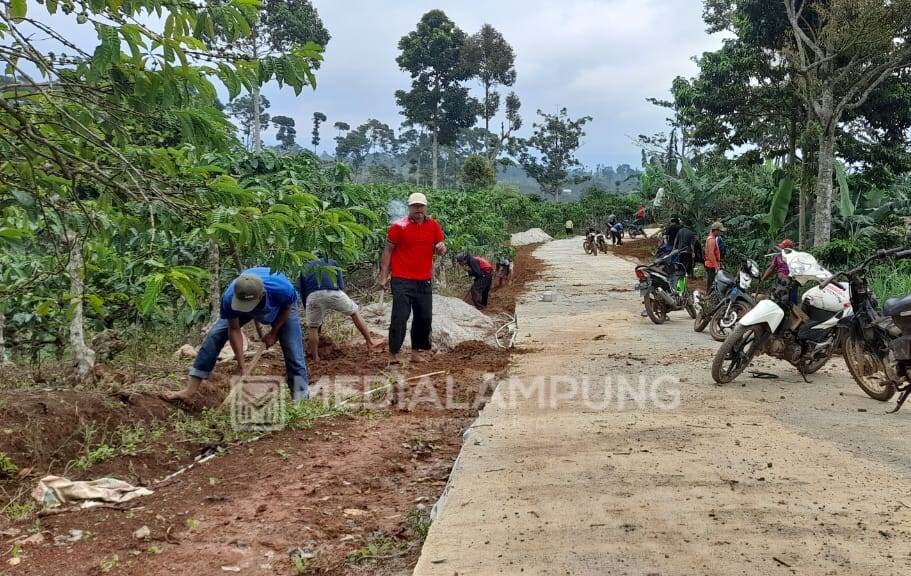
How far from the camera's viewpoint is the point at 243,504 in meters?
3.50

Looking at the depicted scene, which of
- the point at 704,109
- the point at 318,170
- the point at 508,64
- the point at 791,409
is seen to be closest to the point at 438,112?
the point at 508,64

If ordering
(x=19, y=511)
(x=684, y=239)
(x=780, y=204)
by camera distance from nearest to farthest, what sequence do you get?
1. (x=19, y=511)
2. (x=684, y=239)
3. (x=780, y=204)

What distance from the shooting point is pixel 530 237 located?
38469mm

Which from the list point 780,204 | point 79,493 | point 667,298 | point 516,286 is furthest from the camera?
point 516,286

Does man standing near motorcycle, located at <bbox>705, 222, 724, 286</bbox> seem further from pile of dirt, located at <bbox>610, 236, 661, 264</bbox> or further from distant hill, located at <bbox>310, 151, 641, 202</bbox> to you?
distant hill, located at <bbox>310, 151, 641, 202</bbox>

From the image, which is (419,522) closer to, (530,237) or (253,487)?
(253,487)

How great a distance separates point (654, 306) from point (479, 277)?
11.1ft

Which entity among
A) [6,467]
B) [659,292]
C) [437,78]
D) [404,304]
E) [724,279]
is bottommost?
[6,467]

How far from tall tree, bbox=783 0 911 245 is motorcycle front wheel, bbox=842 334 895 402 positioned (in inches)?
331

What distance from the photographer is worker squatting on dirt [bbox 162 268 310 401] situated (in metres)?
4.80

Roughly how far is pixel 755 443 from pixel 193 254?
19.6 ft

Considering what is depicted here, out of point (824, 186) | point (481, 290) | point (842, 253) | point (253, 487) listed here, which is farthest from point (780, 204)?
point (253, 487)

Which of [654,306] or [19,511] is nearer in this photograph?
[19,511]

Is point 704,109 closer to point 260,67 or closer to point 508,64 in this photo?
point 260,67
